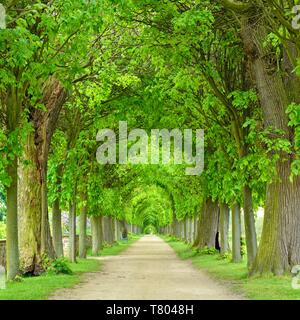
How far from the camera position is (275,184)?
61.6ft

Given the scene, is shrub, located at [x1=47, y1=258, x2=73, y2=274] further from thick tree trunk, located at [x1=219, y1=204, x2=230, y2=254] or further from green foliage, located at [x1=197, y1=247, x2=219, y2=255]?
green foliage, located at [x1=197, y1=247, x2=219, y2=255]

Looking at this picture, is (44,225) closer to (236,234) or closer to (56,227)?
(56,227)

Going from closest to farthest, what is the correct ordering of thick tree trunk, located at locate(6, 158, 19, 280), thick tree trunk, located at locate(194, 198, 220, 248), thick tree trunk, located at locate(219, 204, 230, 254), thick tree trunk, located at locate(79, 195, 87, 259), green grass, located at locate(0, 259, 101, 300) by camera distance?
1. green grass, located at locate(0, 259, 101, 300)
2. thick tree trunk, located at locate(6, 158, 19, 280)
3. thick tree trunk, located at locate(219, 204, 230, 254)
4. thick tree trunk, located at locate(79, 195, 87, 259)
5. thick tree trunk, located at locate(194, 198, 220, 248)

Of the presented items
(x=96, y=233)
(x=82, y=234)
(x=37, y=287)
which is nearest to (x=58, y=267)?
(x=37, y=287)

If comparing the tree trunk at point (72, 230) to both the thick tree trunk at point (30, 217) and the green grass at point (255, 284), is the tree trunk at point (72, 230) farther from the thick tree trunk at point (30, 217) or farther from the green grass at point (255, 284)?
the green grass at point (255, 284)

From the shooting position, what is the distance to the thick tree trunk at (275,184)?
18359mm

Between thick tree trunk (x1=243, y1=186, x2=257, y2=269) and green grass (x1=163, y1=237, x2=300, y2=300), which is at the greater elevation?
thick tree trunk (x1=243, y1=186, x2=257, y2=269)

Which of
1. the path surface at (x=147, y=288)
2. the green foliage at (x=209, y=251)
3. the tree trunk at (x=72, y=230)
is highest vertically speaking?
the tree trunk at (x=72, y=230)

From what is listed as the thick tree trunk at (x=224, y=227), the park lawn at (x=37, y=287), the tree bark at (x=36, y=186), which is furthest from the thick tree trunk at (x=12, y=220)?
the thick tree trunk at (x=224, y=227)

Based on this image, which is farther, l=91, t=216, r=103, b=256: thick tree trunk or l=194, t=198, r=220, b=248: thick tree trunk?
l=91, t=216, r=103, b=256: thick tree trunk

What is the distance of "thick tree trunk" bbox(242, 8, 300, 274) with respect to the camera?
18.4 metres

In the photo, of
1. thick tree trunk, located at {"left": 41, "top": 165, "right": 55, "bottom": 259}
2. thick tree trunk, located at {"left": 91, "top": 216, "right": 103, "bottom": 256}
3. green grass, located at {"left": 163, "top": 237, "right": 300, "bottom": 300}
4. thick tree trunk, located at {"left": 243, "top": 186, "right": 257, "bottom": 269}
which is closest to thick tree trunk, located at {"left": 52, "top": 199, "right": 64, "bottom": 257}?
thick tree trunk, located at {"left": 41, "top": 165, "right": 55, "bottom": 259}

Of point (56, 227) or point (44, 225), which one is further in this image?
point (56, 227)
